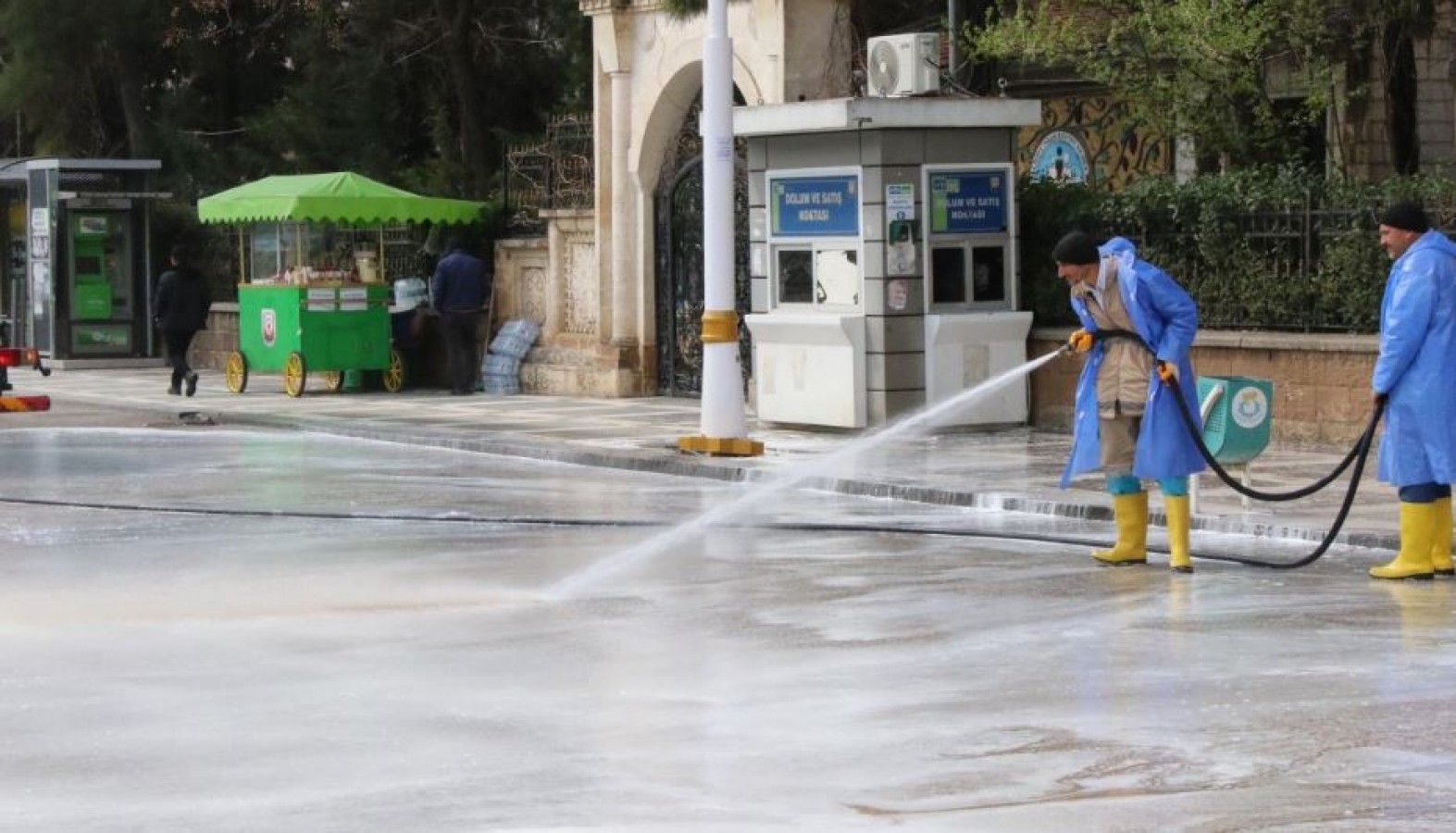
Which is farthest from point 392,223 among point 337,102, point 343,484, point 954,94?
point 343,484

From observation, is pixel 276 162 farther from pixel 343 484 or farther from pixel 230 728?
pixel 230 728

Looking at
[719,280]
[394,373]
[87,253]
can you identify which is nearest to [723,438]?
[719,280]

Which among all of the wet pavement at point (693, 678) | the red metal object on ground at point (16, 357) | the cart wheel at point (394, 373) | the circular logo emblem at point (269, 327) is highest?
the circular logo emblem at point (269, 327)

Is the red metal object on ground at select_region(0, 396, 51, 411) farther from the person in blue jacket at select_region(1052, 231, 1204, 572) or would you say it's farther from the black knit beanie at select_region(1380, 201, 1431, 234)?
the black knit beanie at select_region(1380, 201, 1431, 234)

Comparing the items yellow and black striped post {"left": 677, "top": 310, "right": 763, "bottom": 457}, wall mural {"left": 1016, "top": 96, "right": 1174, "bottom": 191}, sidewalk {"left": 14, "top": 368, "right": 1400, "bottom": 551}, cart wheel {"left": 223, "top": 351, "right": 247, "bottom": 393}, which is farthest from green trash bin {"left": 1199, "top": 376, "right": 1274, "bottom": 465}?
cart wheel {"left": 223, "top": 351, "right": 247, "bottom": 393}

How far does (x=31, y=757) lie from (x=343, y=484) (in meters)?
9.73

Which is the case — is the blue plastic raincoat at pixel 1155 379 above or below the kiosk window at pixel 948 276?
below

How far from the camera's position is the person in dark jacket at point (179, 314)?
92.7 feet

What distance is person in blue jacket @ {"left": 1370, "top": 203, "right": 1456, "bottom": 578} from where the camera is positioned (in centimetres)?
1206

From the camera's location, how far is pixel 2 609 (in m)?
11.6

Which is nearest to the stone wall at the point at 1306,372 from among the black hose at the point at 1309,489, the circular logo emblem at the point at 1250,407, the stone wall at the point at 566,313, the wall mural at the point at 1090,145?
the circular logo emblem at the point at 1250,407

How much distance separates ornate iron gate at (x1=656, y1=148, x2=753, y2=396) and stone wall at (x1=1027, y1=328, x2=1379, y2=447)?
21.8 feet

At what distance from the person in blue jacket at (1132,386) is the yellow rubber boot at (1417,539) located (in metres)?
0.97

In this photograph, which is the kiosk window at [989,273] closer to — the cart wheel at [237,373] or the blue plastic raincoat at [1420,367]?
the blue plastic raincoat at [1420,367]
